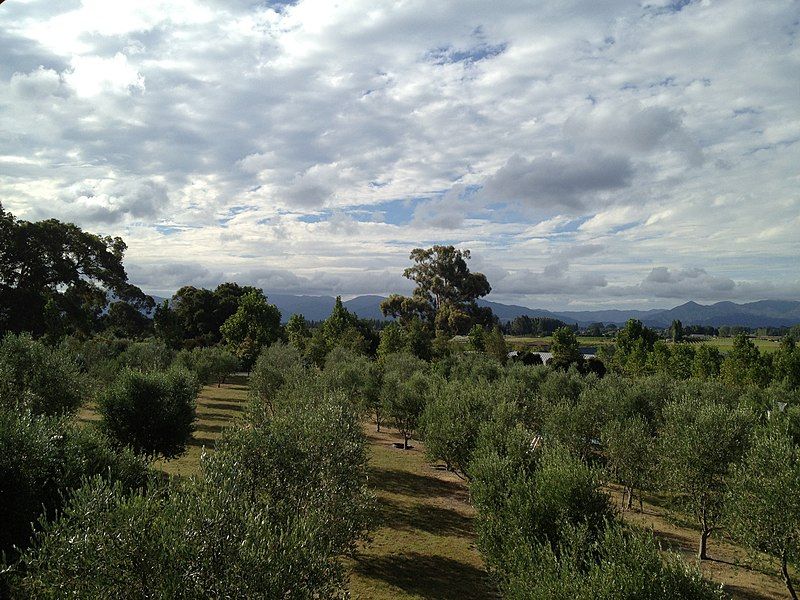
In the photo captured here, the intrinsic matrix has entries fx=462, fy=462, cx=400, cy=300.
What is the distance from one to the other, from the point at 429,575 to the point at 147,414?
722 inches

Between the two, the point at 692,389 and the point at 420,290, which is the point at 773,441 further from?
the point at 420,290

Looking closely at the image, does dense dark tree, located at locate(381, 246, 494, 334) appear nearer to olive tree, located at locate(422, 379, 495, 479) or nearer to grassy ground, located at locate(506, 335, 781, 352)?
grassy ground, located at locate(506, 335, 781, 352)

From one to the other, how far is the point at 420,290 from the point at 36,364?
284 ft

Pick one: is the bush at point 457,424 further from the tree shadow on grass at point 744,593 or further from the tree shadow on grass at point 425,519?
the tree shadow on grass at point 744,593

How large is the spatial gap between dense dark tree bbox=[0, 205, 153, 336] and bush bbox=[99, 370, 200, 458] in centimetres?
3730

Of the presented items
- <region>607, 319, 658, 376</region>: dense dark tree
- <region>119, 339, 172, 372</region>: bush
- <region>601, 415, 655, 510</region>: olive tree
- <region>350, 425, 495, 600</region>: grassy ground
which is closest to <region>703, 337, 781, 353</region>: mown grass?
<region>607, 319, 658, 376</region>: dense dark tree

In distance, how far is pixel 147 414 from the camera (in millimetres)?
27328

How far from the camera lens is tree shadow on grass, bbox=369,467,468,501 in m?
33.8

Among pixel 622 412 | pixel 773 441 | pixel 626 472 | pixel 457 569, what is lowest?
pixel 457 569

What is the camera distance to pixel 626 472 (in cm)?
3031

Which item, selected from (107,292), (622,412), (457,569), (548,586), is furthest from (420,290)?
(548,586)

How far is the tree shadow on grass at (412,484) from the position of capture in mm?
33844

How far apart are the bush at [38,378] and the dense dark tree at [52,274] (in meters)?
32.5

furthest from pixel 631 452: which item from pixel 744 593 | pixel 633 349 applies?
pixel 633 349
